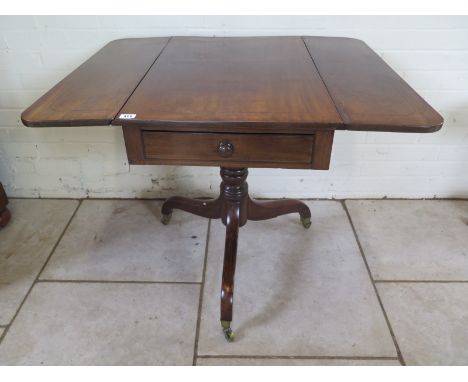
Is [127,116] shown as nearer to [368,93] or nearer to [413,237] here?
[368,93]

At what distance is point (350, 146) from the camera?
180 centimetres

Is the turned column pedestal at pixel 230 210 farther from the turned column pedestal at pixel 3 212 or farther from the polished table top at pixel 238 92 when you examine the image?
the turned column pedestal at pixel 3 212

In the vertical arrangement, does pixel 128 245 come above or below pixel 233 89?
below

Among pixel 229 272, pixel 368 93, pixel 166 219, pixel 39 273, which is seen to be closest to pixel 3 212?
pixel 39 273

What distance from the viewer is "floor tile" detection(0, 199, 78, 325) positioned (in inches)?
56.8

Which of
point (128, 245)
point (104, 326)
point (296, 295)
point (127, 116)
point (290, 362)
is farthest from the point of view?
point (128, 245)

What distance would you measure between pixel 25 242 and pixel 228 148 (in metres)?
1.19

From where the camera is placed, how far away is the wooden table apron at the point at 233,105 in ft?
2.97

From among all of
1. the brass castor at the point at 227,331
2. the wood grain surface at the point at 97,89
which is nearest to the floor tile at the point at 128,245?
the brass castor at the point at 227,331

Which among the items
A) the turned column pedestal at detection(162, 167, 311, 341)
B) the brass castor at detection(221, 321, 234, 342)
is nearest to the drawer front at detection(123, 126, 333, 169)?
the turned column pedestal at detection(162, 167, 311, 341)

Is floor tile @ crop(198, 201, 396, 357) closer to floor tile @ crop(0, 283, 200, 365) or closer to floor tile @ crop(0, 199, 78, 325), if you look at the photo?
floor tile @ crop(0, 283, 200, 365)

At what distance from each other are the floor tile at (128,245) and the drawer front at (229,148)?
2.15ft

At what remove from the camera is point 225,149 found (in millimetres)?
972

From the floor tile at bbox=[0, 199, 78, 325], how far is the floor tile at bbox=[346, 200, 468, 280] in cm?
136
